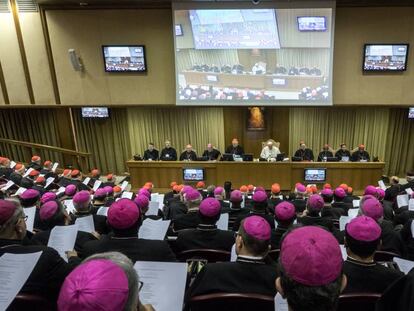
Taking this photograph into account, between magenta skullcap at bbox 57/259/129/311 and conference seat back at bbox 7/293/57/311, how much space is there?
1.02 m

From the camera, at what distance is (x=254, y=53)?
8570 mm

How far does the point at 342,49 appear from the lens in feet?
28.2

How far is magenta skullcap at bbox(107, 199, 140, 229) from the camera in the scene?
271 cm

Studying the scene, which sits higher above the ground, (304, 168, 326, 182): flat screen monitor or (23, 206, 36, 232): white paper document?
(23, 206, 36, 232): white paper document

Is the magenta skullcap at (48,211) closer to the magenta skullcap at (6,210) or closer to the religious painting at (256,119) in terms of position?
the magenta skullcap at (6,210)

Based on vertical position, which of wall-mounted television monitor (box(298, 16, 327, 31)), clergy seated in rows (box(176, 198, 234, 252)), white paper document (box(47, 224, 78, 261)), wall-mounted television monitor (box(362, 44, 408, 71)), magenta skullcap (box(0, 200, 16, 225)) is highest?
wall-mounted television monitor (box(298, 16, 327, 31))

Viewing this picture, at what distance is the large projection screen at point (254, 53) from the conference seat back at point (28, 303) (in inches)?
293

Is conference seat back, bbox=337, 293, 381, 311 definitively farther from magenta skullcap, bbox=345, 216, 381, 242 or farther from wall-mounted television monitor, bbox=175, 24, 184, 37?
wall-mounted television monitor, bbox=175, 24, 184, 37

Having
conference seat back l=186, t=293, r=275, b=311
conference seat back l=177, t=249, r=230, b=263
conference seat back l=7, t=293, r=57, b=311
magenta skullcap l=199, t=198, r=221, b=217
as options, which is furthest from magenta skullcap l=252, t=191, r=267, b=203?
conference seat back l=7, t=293, r=57, b=311

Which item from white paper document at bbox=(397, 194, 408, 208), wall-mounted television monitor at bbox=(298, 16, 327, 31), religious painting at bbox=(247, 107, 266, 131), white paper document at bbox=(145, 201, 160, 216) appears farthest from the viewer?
religious painting at bbox=(247, 107, 266, 131)

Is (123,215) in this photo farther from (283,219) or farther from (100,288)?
(283,219)

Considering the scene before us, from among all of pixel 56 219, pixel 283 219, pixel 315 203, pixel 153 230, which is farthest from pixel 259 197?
pixel 56 219

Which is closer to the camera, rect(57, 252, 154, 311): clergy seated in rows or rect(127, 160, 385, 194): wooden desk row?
rect(57, 252, 154, 311): clergy seated in rows

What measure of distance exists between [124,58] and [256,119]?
472 cm
